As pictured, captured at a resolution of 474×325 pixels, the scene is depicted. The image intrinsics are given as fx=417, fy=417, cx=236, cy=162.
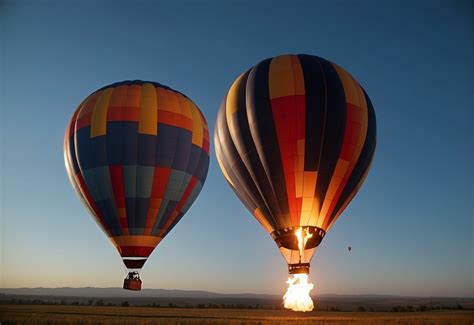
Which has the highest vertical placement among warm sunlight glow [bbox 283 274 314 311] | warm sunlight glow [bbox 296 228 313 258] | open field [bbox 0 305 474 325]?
warm sunlight glow [bbox 296 228 313 258]

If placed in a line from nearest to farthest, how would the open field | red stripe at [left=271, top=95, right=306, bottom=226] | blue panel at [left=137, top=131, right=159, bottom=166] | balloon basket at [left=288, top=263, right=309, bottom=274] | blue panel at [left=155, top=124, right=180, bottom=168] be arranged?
balloon basket at [left=288, top=263, right=309, bottom=274], red stripe at [left=271, top=95, right=306, bottom=226], the open field, blue panel at [left=137, top=131, right=159, bottom=166], blue panel at [left=155, top=124, right=180, bottom=168]

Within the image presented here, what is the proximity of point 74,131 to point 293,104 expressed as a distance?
10977mm

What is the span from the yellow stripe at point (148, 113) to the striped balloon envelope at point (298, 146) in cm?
450

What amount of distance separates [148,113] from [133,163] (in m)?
2.59

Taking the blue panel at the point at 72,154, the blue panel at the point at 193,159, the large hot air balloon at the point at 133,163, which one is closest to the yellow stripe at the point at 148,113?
the large hot air balloon at the point at 133,163

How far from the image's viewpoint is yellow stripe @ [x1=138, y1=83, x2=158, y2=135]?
1970 cm

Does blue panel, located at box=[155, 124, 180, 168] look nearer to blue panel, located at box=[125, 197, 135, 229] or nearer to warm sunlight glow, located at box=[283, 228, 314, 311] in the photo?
blue panel, located at box=[125, 197, 135, 229]

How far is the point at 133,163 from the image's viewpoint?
1916cm

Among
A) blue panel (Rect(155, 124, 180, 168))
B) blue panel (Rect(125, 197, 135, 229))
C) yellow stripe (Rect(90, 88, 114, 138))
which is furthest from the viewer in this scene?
blue panel (Rect(155, 124, 180, 168))

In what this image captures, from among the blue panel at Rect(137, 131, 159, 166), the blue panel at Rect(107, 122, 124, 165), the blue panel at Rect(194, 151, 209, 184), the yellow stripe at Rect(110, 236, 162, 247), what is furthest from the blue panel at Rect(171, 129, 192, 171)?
the yellow stripe at Rect(110, 236, 162, 247)

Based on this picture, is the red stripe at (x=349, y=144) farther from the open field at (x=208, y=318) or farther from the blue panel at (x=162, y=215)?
the blue panel at (x=162, y=215)

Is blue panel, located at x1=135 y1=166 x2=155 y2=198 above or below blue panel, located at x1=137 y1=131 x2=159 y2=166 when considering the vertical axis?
below

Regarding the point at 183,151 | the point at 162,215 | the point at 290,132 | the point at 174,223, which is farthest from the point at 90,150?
the point at 290,132

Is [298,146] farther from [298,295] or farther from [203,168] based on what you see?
[203,168]
